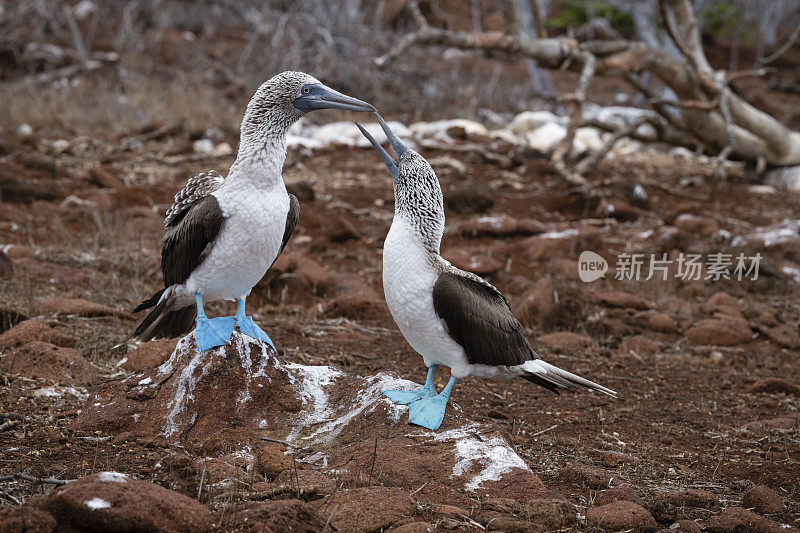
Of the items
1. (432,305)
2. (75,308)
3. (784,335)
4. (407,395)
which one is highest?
(432,305)

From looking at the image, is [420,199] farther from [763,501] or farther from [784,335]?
[784,335]

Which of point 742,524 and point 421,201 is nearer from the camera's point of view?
point 742,524

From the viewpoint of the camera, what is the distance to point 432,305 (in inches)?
126

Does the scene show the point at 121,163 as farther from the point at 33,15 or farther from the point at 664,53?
the point at 33,15

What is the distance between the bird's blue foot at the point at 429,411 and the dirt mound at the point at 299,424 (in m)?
0.04

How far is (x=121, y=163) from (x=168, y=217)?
698cm

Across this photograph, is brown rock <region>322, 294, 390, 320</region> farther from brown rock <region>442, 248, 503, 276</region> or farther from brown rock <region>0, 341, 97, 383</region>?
brown rock <region>0, 341, 97, 383</region>

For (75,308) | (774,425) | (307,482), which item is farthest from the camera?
(75,308)

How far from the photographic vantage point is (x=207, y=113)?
12031 mm

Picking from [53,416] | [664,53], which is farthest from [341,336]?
[664,53]

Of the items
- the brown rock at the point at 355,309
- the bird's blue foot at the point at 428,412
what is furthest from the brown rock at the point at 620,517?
the brown rock at the point at 355,309

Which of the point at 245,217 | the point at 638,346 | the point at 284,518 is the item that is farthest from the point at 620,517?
the point at 638,346

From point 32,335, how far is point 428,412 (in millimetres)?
2211

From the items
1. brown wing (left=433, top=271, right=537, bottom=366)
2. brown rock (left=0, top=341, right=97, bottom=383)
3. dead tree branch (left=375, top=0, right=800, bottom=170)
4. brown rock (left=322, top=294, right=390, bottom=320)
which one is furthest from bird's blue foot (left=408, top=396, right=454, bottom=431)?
dead tree branch (left=375, top=0, right=800, bottom=170)
